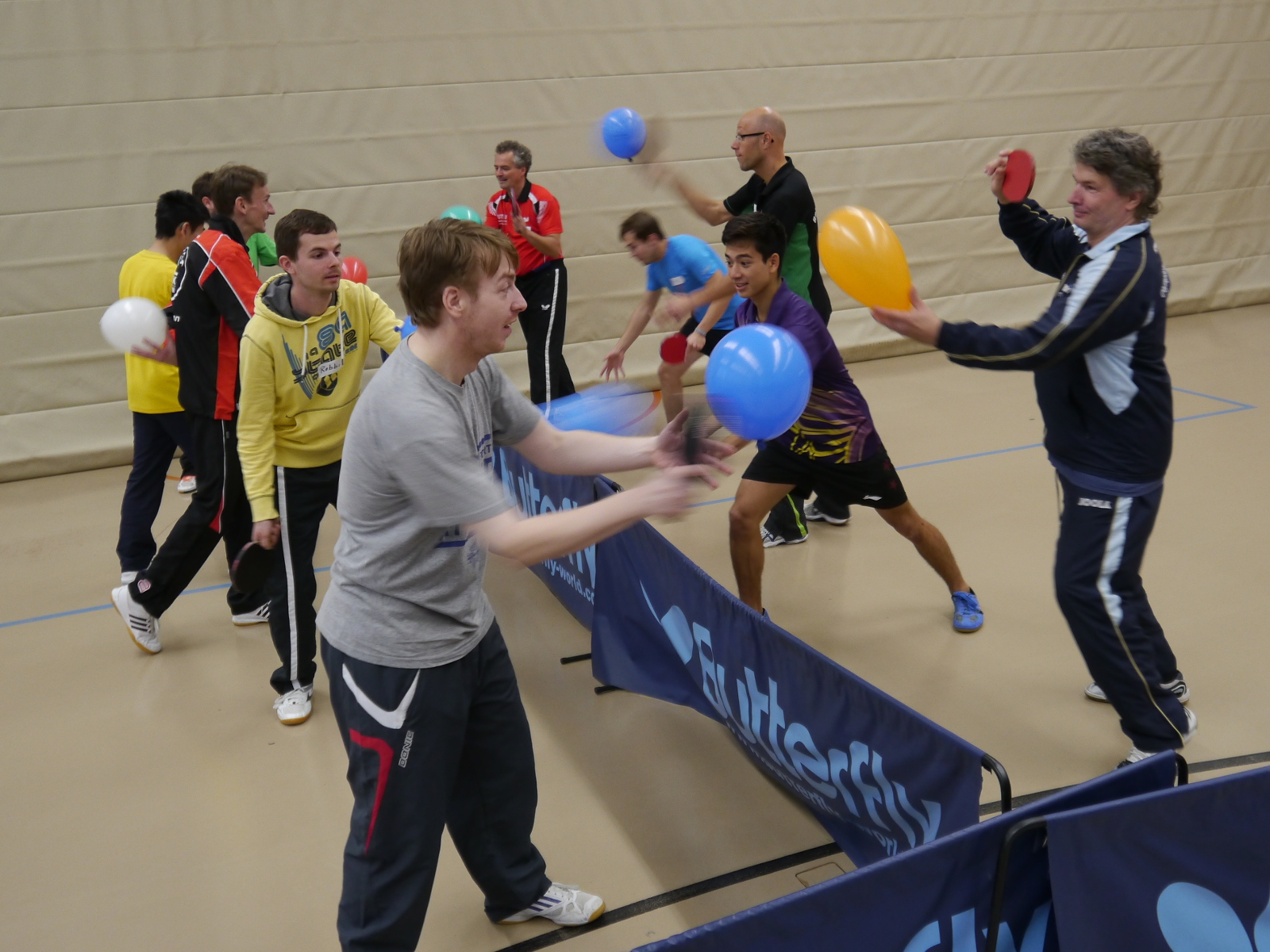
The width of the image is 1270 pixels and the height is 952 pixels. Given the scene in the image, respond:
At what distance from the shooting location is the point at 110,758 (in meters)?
3.44

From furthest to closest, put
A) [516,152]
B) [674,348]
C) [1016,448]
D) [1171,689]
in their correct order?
[516,152] < [1016,448] < [674,348] < [1171,689]

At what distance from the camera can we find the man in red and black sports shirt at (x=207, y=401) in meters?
3.78

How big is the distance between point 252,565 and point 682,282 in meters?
2.72

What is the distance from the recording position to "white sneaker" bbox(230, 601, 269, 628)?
14.4 feet

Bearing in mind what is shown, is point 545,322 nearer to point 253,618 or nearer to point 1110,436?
point 253,618

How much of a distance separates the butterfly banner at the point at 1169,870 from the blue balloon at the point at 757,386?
35.5 inches

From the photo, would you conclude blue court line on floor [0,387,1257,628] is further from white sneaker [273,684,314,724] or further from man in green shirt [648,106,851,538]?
white sneaker [273,684,314,724]

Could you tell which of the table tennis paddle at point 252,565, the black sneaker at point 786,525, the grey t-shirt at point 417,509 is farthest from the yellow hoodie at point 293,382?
the black sneaker at point 786,525

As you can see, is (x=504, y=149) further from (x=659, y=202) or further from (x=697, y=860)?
(x=697, y=860)

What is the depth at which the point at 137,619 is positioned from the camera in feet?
13.4

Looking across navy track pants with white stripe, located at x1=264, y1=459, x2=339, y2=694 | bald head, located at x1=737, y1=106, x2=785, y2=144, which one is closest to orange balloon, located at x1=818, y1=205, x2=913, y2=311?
navy track pants with white stripe, located at x1=264, y1=459, x2=339, y2=694

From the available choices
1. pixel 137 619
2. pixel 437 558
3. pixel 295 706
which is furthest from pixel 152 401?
pixel 437 558

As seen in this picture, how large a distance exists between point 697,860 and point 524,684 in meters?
1.19

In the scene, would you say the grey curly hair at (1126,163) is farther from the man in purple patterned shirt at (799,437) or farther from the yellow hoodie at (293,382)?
the yellow hoodie at (293,382)
